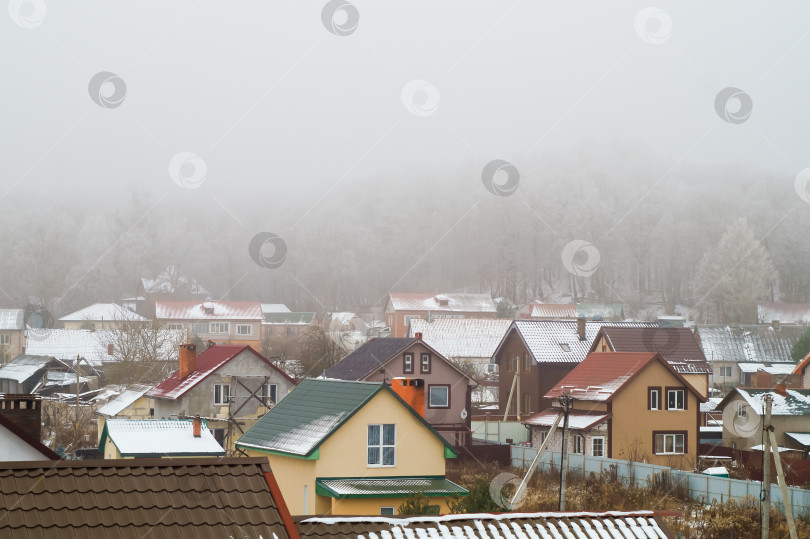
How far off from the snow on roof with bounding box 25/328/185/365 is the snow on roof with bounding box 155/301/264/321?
1848cm

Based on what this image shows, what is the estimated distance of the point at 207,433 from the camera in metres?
26.5

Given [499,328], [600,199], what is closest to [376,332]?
[499,328]

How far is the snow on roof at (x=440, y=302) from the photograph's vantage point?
328 ft

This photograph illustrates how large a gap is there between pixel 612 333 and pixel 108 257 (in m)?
A: 119

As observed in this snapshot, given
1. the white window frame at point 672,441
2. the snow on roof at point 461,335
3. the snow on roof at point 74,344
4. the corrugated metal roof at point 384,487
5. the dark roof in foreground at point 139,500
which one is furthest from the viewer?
the snow on roof at point 74,344

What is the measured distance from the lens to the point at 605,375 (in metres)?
37.0

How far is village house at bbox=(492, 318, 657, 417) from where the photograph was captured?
44625 millimetres

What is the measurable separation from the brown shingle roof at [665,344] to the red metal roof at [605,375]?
15.6 ft

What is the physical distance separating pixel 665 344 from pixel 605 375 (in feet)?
26.4

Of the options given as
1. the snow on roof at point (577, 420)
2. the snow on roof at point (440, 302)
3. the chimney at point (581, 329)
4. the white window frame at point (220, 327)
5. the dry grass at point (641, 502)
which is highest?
the snow on roof at point (440, 302)

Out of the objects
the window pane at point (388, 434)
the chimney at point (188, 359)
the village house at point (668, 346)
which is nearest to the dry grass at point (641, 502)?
the window pane at point (388, 434)

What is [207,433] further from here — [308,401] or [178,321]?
[178,321]

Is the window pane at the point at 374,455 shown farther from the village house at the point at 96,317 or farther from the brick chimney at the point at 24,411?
the village house at the point at 96,317

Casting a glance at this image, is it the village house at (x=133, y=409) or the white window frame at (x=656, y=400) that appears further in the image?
the village house at (x=133, y=409)
